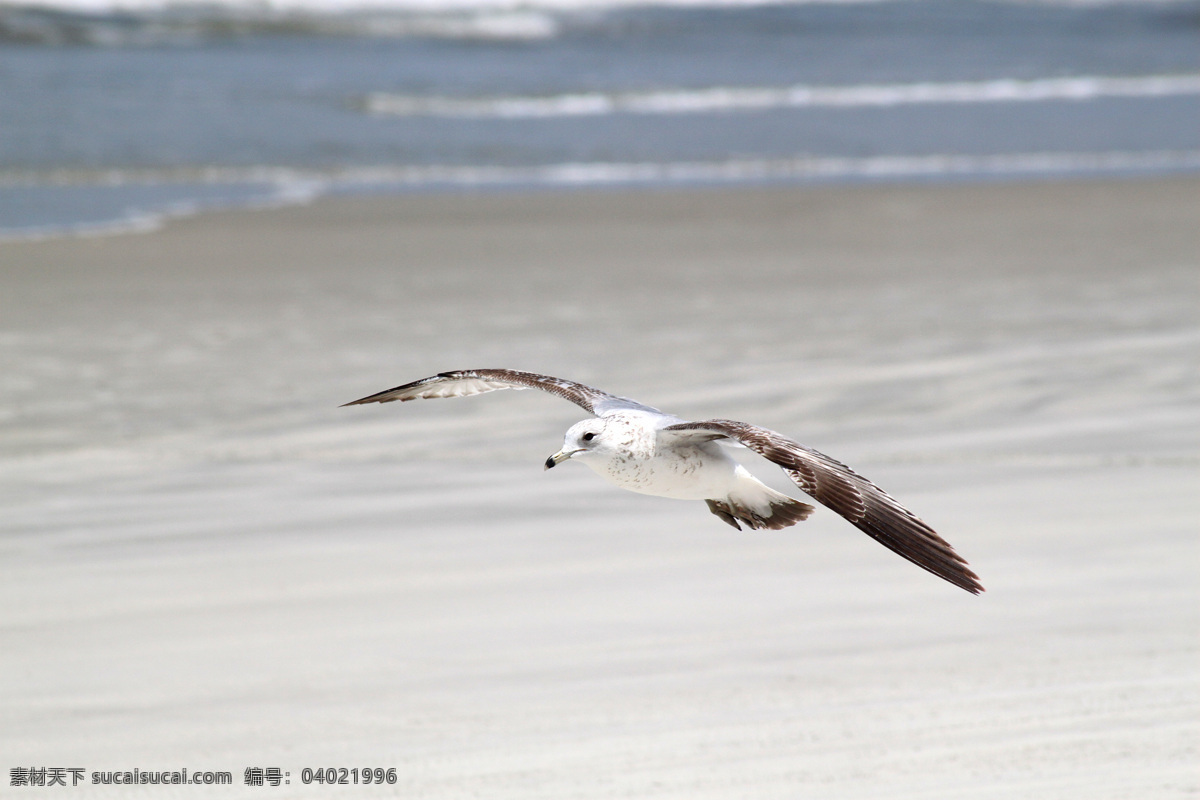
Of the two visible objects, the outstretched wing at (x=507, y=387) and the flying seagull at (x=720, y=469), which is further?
the outstretched wing at (x=507, y=387)

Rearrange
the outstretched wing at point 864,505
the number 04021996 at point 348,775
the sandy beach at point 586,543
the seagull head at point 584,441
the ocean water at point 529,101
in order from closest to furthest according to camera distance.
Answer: the outstretched wing at point 864,505
the number 04021996 at point 348,775
the sandy beach at point 586,543
the seagull head at point 584,441
the ocean water at point 529,101

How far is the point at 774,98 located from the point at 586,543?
18.5 m

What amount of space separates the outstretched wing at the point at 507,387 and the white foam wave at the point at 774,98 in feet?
50.6

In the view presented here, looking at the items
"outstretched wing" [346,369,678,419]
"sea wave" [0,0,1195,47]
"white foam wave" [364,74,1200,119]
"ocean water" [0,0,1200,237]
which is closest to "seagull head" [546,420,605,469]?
"outstretched wing" [346,369,678,419]

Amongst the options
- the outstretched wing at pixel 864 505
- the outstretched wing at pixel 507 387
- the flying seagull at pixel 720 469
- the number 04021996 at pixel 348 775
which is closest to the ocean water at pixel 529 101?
the outstretched wing at pixel 507 387

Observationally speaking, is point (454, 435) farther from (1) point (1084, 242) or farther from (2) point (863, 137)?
(2) point (863, 137)

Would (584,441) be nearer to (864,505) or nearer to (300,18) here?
(864,505)

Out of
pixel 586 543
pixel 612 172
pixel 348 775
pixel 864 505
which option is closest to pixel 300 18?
pixel 612 172

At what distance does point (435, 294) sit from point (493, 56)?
18229mm

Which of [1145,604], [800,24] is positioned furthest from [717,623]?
[800,24]

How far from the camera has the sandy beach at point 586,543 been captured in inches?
163

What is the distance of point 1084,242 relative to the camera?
1214 centimetres

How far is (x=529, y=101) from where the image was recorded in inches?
876

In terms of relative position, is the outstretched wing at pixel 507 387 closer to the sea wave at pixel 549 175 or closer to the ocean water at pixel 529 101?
the ocean water at pixel 529 101
